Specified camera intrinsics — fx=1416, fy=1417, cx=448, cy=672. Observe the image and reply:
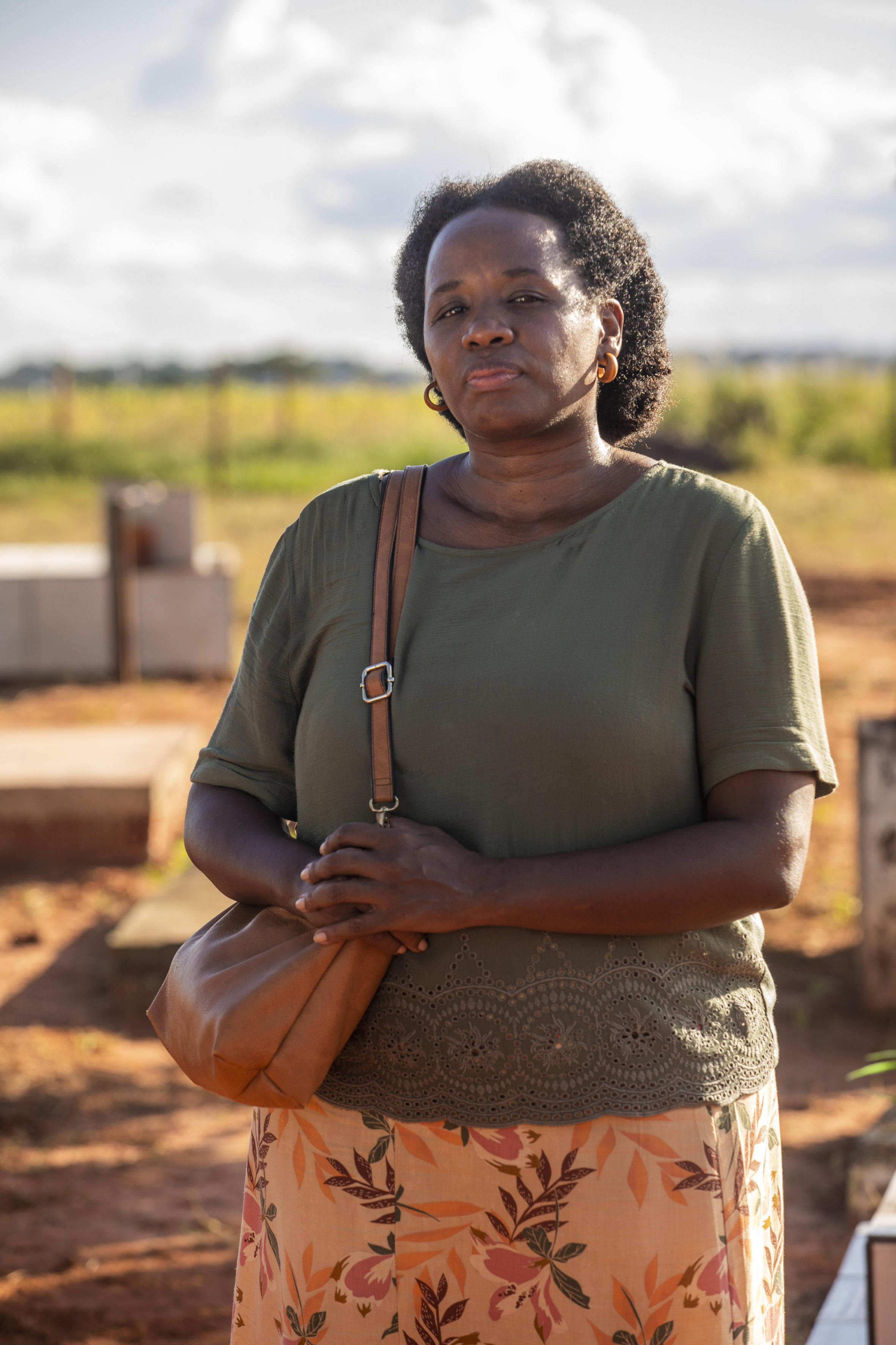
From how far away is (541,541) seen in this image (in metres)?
1.72

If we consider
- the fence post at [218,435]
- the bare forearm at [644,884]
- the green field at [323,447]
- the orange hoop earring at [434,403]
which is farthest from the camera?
the fence post at [218,435]

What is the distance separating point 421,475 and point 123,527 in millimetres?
8011

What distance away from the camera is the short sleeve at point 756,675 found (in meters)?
1.59

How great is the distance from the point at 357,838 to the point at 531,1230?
49 cm

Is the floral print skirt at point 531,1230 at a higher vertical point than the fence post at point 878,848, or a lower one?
higher

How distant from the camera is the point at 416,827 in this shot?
63.6 inches

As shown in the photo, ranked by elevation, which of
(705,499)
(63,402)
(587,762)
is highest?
(63,402)

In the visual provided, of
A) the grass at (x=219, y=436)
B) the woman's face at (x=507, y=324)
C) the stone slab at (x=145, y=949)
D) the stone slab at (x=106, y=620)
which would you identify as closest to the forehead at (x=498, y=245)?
the woman's face at (x=507, y=324)

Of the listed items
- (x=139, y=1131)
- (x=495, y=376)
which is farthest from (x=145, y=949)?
(x=495, y=376)

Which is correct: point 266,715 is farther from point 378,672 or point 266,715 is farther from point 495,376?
point 495,376

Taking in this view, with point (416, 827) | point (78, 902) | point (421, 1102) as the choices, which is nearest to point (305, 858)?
point (416, 827)

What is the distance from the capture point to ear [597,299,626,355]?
6.02ft

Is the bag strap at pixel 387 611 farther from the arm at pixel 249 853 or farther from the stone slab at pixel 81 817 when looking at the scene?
the stone slab at pixel 81 817

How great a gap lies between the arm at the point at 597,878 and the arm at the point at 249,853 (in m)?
0.06
